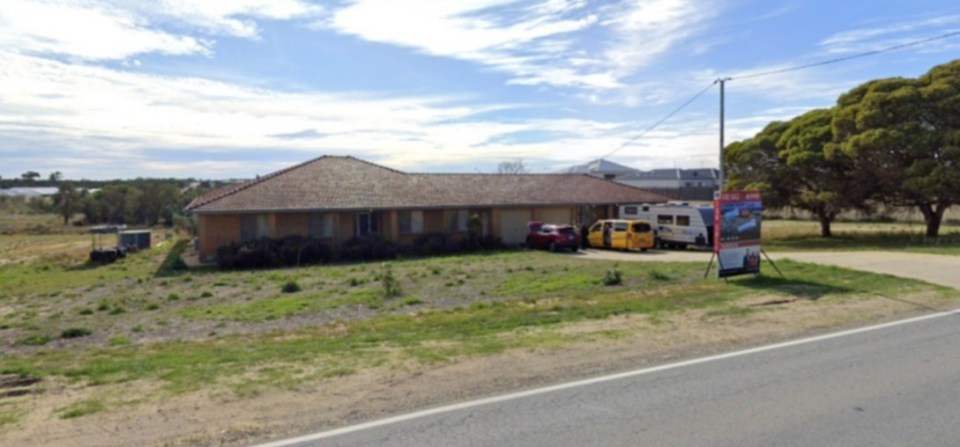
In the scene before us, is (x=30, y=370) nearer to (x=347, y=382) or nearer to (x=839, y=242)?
(x=347, y=382)

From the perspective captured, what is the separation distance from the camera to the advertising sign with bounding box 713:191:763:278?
1770cm

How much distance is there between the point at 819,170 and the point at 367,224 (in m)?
23.2

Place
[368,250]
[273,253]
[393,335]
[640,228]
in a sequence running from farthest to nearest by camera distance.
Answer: [640,228]
[368,250]
[273,253]
[393,335]

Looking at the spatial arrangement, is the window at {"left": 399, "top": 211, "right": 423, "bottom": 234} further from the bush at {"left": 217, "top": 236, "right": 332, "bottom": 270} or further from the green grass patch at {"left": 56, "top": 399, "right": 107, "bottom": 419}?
the green grass patch at {"left": 56, "top": 399, "right": 107, "bottom": 419}

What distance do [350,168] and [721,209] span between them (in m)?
26.2

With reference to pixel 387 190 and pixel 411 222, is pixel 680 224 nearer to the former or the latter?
pixel 411 222

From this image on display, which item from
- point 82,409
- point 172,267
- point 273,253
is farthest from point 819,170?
point 82,409

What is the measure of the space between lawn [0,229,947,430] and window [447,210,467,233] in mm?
11121

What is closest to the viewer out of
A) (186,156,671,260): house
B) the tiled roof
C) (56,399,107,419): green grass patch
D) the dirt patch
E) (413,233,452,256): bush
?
the dirt patch

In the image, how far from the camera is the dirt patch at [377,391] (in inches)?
254

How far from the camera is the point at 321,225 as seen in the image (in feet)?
111

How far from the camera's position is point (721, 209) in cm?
1781

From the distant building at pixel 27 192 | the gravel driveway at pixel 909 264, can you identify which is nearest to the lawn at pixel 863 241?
the gravel driveway at pixel 909 264

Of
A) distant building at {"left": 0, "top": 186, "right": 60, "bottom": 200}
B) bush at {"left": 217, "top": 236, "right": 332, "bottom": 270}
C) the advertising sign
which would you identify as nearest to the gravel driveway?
the advertising sign
